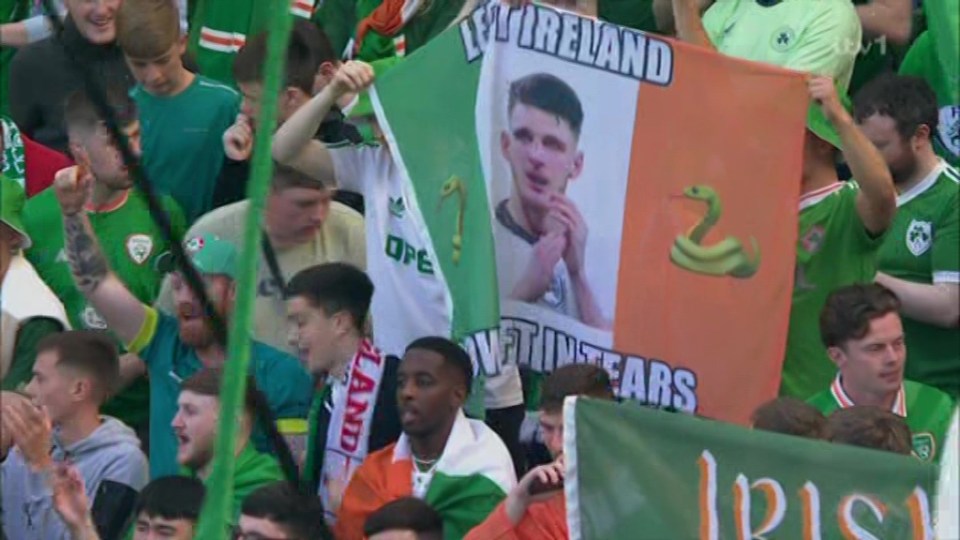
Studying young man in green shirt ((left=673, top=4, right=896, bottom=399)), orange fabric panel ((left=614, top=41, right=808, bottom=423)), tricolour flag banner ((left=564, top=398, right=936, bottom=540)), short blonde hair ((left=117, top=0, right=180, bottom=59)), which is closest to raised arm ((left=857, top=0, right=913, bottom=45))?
young man in green shirt ((left=673, top=4, right=896, bottom=399))

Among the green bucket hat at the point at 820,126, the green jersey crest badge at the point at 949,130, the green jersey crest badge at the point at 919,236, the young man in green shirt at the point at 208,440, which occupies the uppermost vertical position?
the green jersey crest badge at the point at 949,130

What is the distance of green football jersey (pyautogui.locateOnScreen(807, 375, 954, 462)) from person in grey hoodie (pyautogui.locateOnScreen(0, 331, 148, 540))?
1722 mm

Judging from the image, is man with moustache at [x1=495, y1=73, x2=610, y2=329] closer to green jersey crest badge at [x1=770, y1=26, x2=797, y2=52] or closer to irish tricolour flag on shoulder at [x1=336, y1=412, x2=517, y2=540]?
irish tricolour flag on shoulder at [x1=336, y1=412, x2=517, y2=540]

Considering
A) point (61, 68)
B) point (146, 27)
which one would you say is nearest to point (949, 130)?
point (146, 27)

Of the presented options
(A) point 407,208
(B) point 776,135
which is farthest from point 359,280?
(B) point 776,135

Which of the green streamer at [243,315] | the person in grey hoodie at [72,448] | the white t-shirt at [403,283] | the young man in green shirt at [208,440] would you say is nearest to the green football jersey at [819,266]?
the white t-shirt at [403,283]

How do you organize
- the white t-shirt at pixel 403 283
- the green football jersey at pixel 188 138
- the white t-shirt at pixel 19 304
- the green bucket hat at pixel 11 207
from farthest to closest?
the green football jersey at pixel 188 138 < the white t-shirt at pixel 403 283 < the green bucket hat at pixel 11 207 < the white t-shirt at pixel 19 304

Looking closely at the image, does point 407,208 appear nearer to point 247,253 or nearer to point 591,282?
point 591,282

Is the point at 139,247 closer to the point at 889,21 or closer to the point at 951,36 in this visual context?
the point at 889,21

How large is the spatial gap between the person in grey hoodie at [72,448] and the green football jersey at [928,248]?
2196mm

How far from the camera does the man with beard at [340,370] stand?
22.7 ft

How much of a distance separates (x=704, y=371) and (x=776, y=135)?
65 cm

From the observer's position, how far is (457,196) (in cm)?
698

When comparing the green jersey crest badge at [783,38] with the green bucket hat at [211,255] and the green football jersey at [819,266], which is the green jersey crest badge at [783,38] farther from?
the green bucket hat at [211,255]
